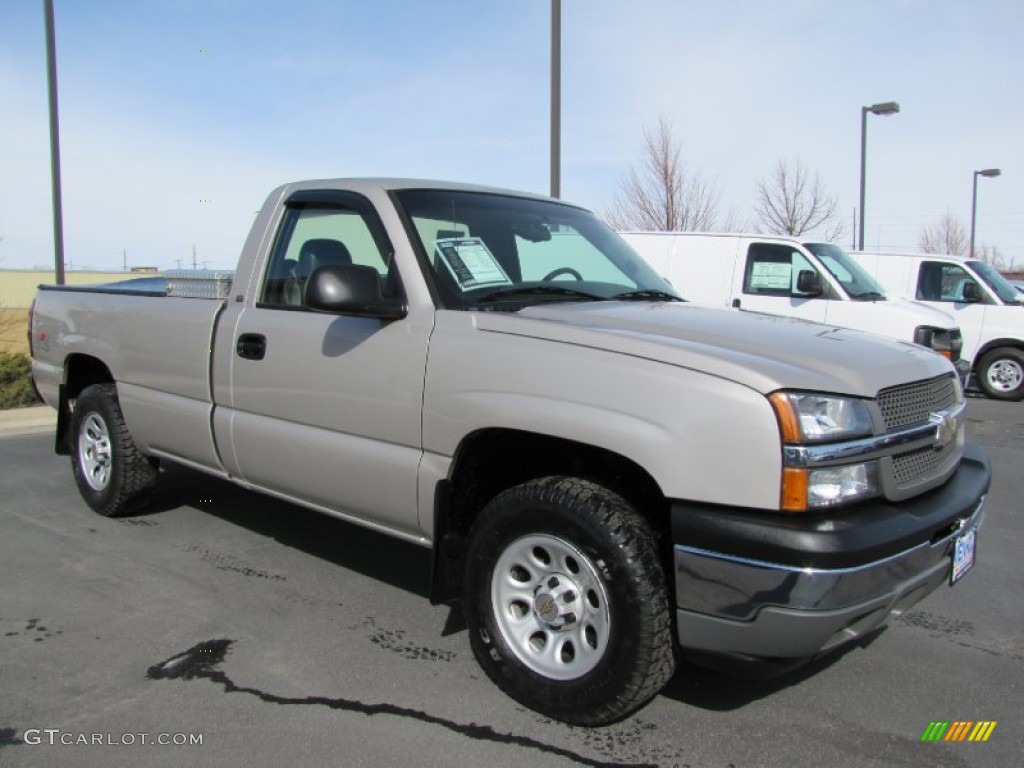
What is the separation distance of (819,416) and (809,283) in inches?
308

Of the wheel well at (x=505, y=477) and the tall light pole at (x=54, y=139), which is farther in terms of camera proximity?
the tall light pole at (x=54, y=139)

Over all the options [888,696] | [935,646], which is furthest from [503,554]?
[935,646]

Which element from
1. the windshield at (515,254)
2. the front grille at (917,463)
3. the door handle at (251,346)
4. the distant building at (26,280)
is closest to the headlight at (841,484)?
the front grille at (917,463)

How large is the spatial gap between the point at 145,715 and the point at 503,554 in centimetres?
138

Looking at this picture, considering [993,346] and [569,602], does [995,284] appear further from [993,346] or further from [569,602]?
[569,602]

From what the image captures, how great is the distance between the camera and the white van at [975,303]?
11914 millimetres

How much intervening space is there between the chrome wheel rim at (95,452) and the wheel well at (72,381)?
0.73 ft

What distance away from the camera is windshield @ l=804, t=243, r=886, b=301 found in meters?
10.1

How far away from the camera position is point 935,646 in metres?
3.64

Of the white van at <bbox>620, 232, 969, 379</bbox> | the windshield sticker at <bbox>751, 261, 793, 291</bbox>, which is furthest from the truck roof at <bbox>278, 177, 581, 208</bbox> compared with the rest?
the windshield sticker at <bbox>751, 261, 793, 291</bbox>

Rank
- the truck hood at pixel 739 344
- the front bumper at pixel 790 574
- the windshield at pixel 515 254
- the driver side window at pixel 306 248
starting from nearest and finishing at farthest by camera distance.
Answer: the front bumper at pixel 790 574 → the truck hood at pixel 739 344 → the windshield at pixel 515 254 → the driver side window at pixel 306 248

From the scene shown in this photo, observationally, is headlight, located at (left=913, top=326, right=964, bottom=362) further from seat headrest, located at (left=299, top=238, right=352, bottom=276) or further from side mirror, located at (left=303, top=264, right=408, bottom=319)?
side mirror, located at (left=303, top=264, right=408, bottom=319)

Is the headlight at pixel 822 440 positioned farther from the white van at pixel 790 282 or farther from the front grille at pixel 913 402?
the white van at pixel 790 282

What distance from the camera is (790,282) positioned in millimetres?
10383
